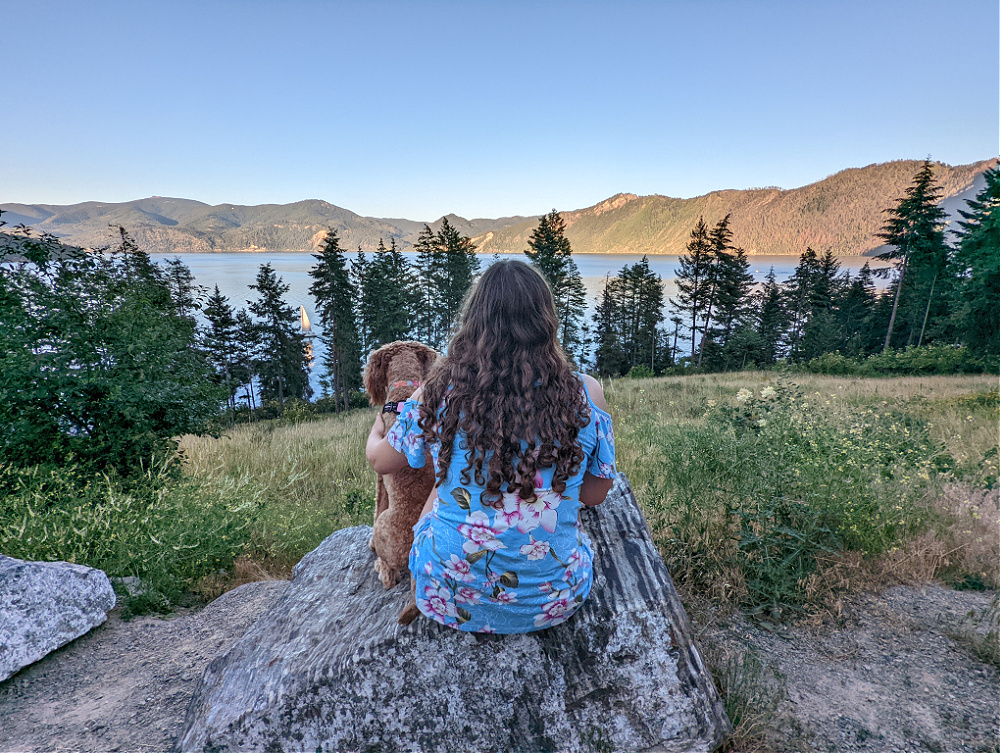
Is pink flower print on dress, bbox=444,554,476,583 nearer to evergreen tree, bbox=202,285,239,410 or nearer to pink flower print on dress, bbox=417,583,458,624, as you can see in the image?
pink flower print on dress, bbox=417,583,458,624

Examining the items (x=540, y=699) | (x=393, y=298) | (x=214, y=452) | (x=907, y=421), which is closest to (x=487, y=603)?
(x=540, y=699)

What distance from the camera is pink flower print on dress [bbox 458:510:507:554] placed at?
191 cm

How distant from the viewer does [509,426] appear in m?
1.84

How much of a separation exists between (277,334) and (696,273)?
35278 mm

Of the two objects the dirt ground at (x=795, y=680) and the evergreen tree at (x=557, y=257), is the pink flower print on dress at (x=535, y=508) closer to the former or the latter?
the dirt ground at (x=795, y=680)

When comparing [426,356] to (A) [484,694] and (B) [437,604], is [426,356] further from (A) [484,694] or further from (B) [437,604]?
(A) [484,694]

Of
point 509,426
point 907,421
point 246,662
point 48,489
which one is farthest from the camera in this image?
point 907,421

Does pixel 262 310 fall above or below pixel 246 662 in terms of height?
below

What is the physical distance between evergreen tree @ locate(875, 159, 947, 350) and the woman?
3631 cm

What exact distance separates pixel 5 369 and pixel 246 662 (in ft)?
15.9

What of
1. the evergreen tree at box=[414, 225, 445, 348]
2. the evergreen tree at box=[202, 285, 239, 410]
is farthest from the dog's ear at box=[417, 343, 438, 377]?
the evergreen tree at box=[414, 225, 445, 348]

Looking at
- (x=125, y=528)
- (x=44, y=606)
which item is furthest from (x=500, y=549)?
(x=125, y=528)

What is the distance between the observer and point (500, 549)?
1.93 metres

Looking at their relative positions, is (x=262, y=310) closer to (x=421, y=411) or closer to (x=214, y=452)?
(x=214, y=452)
